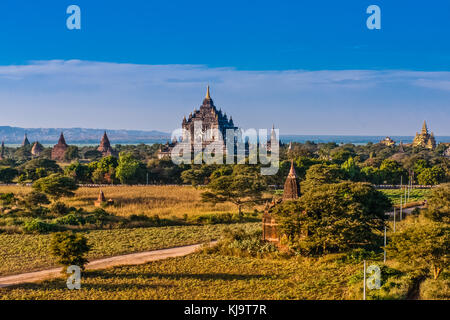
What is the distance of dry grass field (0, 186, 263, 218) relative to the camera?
34.8 metres

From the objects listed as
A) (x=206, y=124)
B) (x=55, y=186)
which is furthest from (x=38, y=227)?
(x=206, y=124)

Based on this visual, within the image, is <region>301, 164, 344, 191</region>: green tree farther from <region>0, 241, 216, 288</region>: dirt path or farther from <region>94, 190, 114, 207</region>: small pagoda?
<region>0, 241, 216, 288</region>: dirt path

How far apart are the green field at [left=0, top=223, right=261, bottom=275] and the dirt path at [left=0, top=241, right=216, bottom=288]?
0.65 m

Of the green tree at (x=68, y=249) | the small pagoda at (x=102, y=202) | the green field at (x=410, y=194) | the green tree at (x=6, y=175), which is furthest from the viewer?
the green tree at (x=6, y=175)

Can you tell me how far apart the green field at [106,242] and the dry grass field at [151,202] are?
487 centimetres

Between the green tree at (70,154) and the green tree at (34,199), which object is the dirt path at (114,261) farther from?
the green tree at (70,154)

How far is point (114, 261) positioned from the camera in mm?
20750

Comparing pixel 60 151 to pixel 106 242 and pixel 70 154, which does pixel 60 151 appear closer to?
pixel 70 154

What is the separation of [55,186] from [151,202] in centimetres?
817

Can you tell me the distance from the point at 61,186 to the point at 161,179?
19.3 metres

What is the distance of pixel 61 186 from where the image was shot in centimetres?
3816

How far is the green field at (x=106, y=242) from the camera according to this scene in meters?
20.5

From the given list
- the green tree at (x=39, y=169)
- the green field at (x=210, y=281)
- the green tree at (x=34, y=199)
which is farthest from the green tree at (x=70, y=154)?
the green field at (x=210, y=281)
